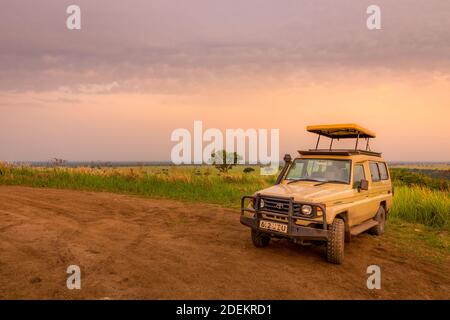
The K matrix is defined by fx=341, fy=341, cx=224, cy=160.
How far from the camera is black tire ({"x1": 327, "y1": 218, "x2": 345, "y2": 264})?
604cm

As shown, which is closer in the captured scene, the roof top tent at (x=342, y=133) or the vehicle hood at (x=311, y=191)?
the vehicle hood at (x=311, y=191)

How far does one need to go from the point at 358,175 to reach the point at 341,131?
150 cm

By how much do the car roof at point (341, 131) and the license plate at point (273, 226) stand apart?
2.91m

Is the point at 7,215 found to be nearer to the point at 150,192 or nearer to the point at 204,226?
the point at 204,226

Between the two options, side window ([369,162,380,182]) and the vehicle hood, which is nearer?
the vehicle hood

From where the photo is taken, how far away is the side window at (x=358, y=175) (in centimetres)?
724

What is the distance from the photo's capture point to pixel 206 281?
513 cm

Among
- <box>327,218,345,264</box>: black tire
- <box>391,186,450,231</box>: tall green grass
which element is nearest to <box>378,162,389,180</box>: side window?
<box>391,186,450,231</box>: tall green grass

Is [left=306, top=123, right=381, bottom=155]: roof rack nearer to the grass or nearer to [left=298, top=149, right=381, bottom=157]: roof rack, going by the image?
[left=298, top=149, right=381, bottom=157]: roof rack

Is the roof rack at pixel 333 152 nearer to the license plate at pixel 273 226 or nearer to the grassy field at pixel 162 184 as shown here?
the license plate at pixel 273 226

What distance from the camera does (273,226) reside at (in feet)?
20.7

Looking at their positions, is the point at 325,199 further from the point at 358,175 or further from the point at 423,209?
the point at 423,209

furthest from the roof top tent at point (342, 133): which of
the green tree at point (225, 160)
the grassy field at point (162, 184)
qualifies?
the green tree at point (225, 160)

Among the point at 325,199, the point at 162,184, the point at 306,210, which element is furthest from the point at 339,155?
the point at 162,184
